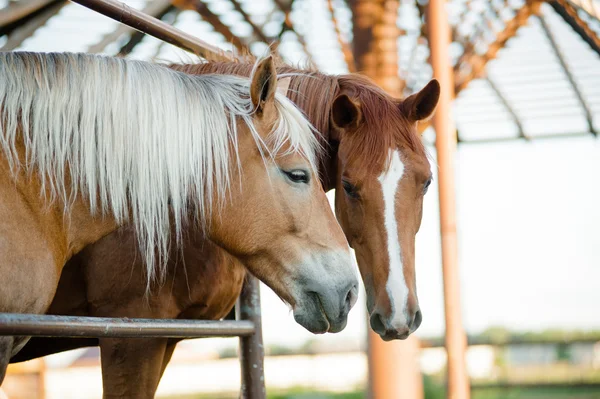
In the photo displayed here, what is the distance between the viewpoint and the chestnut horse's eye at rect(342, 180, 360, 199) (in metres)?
2.37

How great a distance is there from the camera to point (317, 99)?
248 centimetres

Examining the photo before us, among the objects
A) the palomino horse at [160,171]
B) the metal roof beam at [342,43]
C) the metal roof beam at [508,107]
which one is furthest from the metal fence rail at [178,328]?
the metal roof beam at [508,107]

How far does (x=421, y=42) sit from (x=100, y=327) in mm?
5518

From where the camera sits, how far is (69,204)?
67.0 inches

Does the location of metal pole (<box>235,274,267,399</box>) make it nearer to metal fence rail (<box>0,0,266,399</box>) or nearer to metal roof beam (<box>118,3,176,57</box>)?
metal fence rail (<box>0,0,266,399</box>)

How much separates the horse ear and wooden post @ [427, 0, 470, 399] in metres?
2.06

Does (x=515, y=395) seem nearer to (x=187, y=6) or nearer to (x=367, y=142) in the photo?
(x=187, y=6)

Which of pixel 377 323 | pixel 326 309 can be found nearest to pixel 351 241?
pixel 377 323

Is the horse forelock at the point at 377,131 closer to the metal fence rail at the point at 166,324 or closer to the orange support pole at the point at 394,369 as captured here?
the metal fence rail at the point at 166,324

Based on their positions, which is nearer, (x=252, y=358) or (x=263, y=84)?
(x=263, y=84)

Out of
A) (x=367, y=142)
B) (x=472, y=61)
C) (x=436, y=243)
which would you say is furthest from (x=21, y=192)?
(x=472, y=61)

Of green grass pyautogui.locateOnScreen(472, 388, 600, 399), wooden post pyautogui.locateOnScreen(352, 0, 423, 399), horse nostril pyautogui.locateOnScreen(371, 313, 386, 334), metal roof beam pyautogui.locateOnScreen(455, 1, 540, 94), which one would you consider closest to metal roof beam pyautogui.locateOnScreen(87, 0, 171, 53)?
wooden post pyautogui.locateOnScreen(352, 0, 423, 399)

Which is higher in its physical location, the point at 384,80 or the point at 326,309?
the point at 384,80

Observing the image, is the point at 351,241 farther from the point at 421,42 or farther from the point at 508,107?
the point at 508,107
